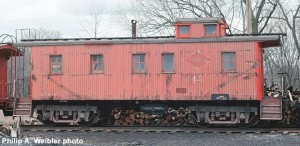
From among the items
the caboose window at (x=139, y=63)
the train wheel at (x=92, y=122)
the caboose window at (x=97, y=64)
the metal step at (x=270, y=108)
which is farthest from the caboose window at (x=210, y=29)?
the train wheel at (x=92, y=122)

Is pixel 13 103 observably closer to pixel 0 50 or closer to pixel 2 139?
pixel 0 50

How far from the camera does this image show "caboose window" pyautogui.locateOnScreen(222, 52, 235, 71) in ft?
56.9

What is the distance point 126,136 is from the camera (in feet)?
49.1

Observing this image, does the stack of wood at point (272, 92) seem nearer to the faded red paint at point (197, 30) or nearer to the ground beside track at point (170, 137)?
the ground beside track at point (170, 137)

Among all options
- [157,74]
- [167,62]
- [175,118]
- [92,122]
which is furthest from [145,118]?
[167,62]

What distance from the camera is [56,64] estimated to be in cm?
1858

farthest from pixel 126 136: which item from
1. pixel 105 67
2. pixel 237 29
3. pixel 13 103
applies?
pixel 237 29

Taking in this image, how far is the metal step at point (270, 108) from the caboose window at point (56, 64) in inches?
326

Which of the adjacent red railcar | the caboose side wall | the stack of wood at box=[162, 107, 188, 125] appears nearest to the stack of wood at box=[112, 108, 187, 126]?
the stack of wood at box=[162, 107, 188, 125]

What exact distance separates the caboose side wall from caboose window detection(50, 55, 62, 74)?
0.18 metres

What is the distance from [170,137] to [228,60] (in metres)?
4.43

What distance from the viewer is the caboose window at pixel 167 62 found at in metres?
17.7

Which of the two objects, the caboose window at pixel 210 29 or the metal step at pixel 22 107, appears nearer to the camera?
the caboose window at pixel 210 29

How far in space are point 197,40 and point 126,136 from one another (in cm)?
502
